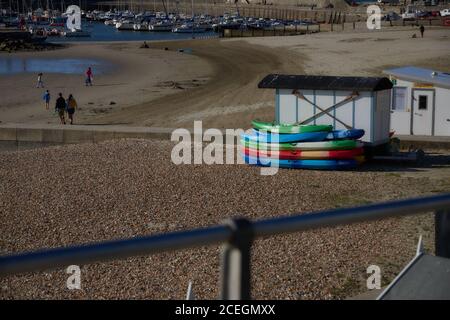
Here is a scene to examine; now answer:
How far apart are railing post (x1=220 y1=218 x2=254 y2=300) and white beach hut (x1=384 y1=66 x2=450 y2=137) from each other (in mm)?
17592

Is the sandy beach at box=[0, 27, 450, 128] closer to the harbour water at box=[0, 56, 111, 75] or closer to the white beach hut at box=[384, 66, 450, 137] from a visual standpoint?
the harbour water at box=[0, 56, 111, 75]

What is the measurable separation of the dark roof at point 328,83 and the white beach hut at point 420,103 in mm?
1359

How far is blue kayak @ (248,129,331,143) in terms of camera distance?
17.7 meters

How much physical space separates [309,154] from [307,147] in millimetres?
162

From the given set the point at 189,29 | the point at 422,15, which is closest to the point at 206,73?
the point at 189,29

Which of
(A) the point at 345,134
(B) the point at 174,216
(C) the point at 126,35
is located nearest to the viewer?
(B) the point at 174,216

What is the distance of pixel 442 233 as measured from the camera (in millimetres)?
3336

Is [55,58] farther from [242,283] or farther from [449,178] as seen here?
[242,283]

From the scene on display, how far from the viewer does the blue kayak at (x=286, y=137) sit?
17.7 meters

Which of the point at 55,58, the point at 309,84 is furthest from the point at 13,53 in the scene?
the point at 309,84

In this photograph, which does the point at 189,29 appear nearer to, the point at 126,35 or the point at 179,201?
the point at 126,35

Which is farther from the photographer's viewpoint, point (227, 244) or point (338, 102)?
point (338, 102)

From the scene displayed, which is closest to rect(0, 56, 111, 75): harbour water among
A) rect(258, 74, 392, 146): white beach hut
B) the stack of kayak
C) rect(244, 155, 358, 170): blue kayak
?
rect(258, 74, 392, 146): white beach hut
